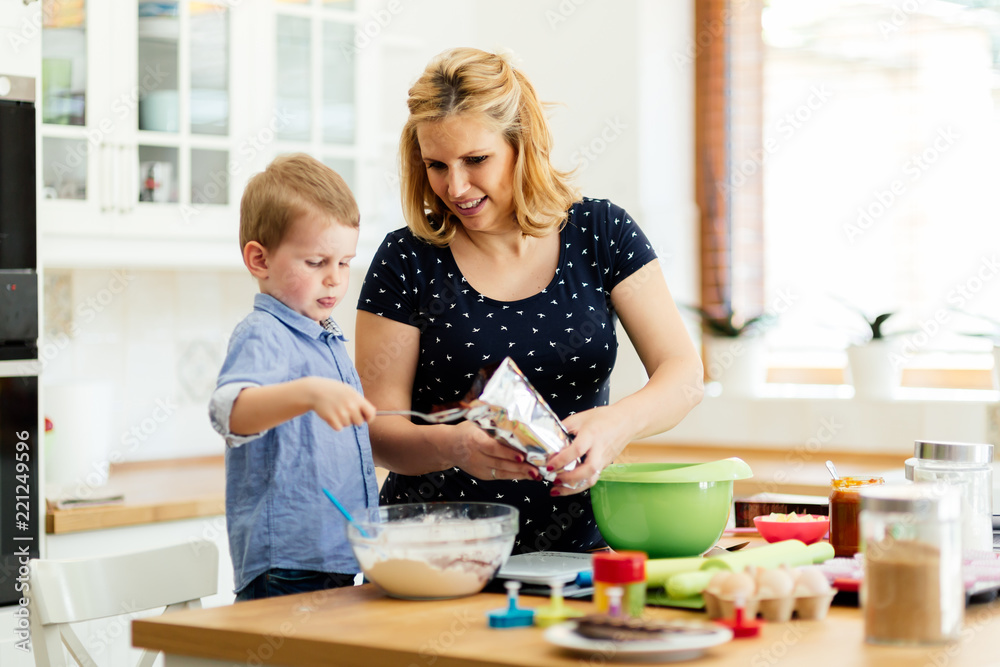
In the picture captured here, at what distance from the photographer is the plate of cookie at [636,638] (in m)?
0.95

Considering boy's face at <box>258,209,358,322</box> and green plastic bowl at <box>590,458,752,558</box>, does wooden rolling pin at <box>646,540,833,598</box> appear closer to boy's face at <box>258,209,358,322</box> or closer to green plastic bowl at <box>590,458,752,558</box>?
green plastic bowl at <box>590,458,752,558</box>

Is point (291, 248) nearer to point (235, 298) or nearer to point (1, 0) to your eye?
point (1, 0)

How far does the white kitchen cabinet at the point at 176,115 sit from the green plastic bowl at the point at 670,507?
5.53ft

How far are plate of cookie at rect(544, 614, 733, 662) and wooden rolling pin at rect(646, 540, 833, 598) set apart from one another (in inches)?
6.1

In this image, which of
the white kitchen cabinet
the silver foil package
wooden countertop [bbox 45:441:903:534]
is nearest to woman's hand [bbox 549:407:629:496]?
the silver foil package

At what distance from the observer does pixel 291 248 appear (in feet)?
4.56

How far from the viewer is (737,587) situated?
109 centimetres

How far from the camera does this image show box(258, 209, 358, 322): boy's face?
1382mm

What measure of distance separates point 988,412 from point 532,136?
1.81 m

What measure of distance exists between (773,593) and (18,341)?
1782 mm

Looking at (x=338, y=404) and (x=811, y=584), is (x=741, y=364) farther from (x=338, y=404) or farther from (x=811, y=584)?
(x=338, y=404)

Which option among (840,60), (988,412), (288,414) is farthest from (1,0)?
(988,412)

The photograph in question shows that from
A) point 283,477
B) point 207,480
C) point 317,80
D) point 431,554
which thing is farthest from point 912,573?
point 317,80

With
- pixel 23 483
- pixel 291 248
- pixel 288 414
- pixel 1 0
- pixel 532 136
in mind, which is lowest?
pixel 23 483
